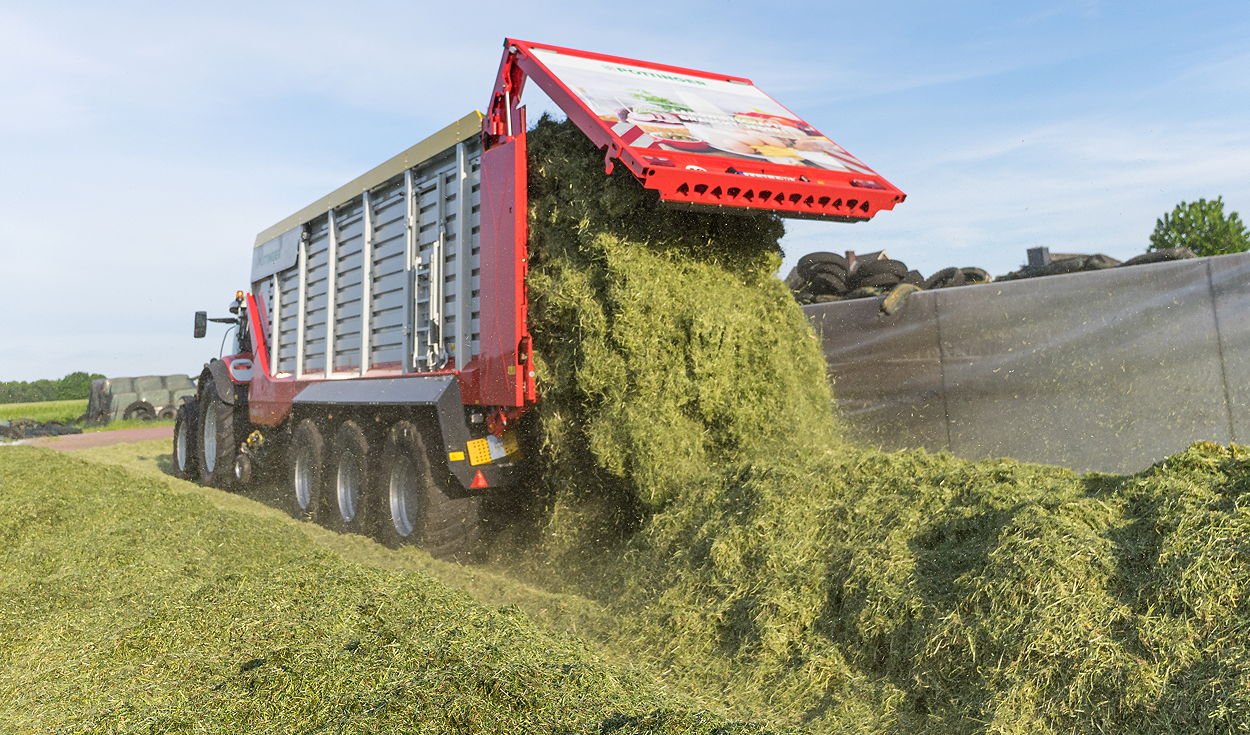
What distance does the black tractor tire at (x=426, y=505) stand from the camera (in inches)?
268

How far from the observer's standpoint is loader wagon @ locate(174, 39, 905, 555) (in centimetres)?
557

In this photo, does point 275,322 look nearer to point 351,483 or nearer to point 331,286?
point 331,286

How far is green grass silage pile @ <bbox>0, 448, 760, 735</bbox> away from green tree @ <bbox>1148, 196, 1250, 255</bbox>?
22.1 metres

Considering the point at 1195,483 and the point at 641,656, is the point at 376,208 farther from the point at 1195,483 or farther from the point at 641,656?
the point at 1195,483

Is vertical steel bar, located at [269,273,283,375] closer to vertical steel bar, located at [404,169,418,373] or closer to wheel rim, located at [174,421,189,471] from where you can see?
wheel rim, located at [174,421,189,471]

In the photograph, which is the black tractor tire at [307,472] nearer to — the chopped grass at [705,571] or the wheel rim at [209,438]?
the chopped grass at [705,571]

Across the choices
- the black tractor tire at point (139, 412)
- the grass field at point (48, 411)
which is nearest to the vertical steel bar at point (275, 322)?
the grass field at point (48, 411)

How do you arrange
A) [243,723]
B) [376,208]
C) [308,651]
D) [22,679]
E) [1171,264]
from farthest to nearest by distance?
[376,208], [1171,264], [22,679], [308,651], [243,723]

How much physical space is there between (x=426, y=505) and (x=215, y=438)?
6.69 m

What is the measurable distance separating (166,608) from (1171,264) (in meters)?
7.04

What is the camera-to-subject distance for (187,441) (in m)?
13.1

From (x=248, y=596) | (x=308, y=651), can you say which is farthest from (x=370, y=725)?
(x=248, y=596)

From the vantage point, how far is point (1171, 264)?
6.77m

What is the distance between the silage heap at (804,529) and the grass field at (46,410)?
102ft
